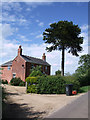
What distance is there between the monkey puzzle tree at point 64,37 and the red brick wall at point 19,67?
738 centimetres

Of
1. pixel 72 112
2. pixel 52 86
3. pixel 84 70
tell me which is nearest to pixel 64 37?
pixel 84 70

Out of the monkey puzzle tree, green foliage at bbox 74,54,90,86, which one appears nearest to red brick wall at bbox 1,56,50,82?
the monkey puzzle tree

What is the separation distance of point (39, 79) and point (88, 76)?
1349cm

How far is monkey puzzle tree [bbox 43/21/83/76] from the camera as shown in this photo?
22.2 m

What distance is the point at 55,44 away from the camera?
2380 cm

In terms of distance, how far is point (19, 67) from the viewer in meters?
29.3

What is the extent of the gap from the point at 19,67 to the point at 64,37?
12.5 m

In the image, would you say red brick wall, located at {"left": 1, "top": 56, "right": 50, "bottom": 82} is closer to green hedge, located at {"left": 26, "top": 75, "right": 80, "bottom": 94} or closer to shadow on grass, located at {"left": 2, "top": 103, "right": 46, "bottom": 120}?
green hedge, located at {"left": 26, "top": 75, "right": 80, "bottom": 94}

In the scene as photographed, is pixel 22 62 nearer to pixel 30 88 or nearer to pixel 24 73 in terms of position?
pixel 24 73

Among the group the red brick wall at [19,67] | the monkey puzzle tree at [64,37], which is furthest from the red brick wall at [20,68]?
the monkey puzzle tree at [64,37]

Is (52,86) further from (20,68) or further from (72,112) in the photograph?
(20,68)

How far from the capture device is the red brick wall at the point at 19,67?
93.4 feet

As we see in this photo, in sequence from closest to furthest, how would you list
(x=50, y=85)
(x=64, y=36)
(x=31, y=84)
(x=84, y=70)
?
(x=50, y=85)
(x=31, y=84)
(x=64, y=36)
(x=84, y=70)

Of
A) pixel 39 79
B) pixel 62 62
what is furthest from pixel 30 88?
pixel 62 62
